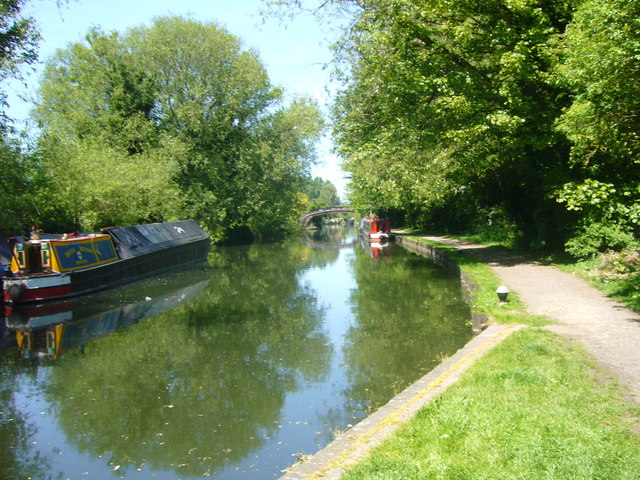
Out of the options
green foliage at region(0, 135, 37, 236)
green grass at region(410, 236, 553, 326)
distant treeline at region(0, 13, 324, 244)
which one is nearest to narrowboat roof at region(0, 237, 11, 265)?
green foliage at region(0, 135, 37, 236)

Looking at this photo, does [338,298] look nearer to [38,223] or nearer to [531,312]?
[531,312]

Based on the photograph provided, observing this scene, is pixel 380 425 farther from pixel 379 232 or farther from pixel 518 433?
pixel 379 232

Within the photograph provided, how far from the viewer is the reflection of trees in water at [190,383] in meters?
5.27

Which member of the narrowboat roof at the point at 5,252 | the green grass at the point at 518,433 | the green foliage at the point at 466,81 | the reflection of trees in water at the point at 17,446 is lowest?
the reflection of trees in water at the point at 17,446

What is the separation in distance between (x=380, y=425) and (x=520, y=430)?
1.10 metres

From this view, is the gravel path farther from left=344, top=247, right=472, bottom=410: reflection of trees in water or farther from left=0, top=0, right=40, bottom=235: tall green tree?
left=0, top=0, right=40, bottom=235: tall green tree

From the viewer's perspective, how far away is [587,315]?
754 centimetres

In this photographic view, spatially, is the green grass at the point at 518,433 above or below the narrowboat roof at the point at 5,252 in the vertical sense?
below

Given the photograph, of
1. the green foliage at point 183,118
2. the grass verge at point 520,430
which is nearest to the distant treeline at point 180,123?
the green foliage at point 183,118

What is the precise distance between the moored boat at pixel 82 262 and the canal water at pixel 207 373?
664mm

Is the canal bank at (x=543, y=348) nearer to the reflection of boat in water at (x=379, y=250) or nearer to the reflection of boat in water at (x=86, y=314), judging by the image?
the reflection of boat in water at (x=86, y=314)

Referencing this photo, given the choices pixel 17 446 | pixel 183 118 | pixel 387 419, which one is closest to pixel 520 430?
pixel 387 419

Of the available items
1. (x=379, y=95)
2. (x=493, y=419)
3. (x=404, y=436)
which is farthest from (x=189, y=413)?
(x=379, y=95)

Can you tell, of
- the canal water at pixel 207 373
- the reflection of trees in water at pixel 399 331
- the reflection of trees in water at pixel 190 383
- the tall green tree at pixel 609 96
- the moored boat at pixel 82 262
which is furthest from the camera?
the moored boat at pixel 82 262
